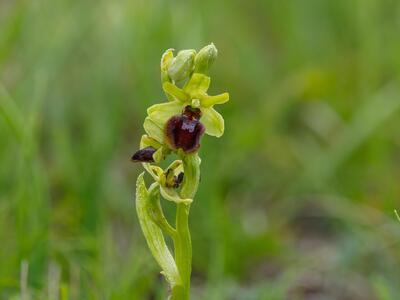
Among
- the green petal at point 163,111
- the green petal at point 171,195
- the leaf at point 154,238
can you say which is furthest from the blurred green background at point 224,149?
the green petal at point 163,111

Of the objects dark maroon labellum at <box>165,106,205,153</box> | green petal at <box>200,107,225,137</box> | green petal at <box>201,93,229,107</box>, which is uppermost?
green petal at <box>201,93,229,107</box>

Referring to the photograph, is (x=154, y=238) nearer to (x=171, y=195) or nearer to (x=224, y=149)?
(x=171, y=195)

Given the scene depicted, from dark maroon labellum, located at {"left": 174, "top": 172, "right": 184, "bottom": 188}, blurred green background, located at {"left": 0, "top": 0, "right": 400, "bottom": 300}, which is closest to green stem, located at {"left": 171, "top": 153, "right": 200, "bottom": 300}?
dark maroon labellum, located at {"left": 174, "top": 172, "right": 184, "bottom": 188}

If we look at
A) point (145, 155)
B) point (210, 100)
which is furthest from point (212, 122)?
point (145, 155)

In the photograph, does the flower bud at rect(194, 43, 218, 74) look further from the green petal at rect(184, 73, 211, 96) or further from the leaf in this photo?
the leaf

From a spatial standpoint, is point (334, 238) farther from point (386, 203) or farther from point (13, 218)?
point (13, 218)

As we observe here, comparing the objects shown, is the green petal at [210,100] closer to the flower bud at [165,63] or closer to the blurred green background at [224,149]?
the flower bud at [165,63]
